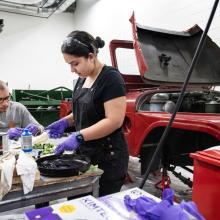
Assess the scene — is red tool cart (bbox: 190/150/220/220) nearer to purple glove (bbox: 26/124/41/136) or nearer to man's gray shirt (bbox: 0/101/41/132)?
purple glove (bbox: 26/124/41/136)

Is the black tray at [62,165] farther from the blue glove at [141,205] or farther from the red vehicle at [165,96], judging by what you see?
the red vehicle at [165,96]

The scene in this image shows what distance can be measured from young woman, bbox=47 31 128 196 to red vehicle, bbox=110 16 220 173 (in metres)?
0.79

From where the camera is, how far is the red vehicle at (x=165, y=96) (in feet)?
8.46

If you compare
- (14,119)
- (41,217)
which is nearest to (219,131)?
(41,217)

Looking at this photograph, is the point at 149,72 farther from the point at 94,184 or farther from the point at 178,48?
the point at 94,184

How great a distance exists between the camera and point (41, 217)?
2.88ft

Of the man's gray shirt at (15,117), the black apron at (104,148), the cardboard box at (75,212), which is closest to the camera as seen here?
the cardboard box at (75,212)

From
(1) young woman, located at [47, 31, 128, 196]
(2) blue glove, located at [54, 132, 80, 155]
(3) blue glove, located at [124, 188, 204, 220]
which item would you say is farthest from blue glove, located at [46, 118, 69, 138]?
(3) blue glove, located at [124, 188, 204, 220]

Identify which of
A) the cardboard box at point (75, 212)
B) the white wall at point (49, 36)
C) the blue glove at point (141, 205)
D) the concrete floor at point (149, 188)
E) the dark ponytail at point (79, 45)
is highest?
the white wall at point (49, 36)

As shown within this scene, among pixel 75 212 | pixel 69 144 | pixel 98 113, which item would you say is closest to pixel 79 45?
pixel 98 113

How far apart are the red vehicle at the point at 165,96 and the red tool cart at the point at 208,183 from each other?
1050 mm

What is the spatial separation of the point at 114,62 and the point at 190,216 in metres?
2.54

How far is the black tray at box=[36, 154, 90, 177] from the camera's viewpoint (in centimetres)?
134

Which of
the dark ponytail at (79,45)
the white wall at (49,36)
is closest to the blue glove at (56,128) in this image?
the dark ponytail at (79,45)
